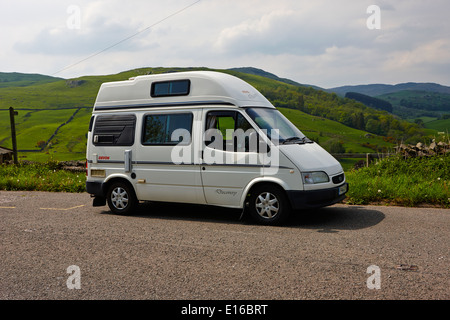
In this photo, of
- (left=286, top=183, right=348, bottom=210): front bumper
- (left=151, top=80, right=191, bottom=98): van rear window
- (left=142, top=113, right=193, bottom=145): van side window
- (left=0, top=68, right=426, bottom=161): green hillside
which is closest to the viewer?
(left=286, top=183, right=348, bottom=210): front bumper

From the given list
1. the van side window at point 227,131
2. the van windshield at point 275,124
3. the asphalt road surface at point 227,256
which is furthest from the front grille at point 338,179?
the van side window at point 227,131

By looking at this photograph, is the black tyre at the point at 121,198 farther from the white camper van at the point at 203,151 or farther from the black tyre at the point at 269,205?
the black tyre at the point at 269,205

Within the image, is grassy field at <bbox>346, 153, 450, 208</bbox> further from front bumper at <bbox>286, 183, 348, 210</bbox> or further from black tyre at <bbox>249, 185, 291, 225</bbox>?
black tyre at <bbox>249, 185, 291, 225</bbox>

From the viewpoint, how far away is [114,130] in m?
9.15

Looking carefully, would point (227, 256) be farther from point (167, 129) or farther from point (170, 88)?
point (170, 88)

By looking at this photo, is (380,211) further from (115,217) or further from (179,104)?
(115,217)

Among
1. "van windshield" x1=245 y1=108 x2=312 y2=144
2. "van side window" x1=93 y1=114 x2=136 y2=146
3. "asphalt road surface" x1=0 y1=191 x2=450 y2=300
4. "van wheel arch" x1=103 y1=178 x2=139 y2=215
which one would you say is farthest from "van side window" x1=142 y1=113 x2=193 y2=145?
"asphalt road surface" x1=0 y1=191 x2=450 y2=300

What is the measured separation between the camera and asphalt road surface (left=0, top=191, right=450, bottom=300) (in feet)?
14.6

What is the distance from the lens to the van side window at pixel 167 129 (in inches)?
326

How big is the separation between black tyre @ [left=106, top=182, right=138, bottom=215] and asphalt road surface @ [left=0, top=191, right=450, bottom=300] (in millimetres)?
202

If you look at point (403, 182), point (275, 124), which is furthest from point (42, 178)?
point (403, 182)

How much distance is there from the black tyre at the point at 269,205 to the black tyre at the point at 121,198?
2670mm

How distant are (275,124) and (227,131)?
2.87 ft
